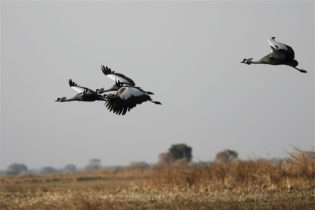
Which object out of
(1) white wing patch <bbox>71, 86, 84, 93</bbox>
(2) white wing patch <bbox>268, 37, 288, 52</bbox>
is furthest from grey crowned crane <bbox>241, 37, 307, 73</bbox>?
(1) white wing patch <bbox>71, 86, 84, 93</bbox>

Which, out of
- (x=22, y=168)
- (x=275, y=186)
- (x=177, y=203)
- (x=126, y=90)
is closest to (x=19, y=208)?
(x=177, y=203)

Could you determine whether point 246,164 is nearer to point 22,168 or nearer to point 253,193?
point 253,193

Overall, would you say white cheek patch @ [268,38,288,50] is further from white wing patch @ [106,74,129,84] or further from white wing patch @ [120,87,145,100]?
white wing patch @ [106,74,129,84]

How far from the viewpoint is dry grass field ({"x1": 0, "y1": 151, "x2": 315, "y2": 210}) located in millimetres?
19875

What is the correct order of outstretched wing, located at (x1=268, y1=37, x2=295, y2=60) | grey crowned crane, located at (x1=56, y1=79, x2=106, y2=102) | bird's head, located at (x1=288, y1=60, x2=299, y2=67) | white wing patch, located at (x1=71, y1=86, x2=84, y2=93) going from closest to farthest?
bird's head, located at (x1=288, y1=60, x2=299, y2=67), outstretched wing, located at (x1=268, y1=37, x2=295, y2=60), grey crowned crane, located at (x1=56, y1=79, x2=106, y2=102), white wing patch, located at (x1=71, y1=86, x2=84, y2=93)

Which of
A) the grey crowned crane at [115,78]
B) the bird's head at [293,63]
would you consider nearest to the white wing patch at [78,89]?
the grey crowned crane at [115,78]

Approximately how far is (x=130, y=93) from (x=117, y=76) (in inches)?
79.4

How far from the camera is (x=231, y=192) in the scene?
22.9 metres

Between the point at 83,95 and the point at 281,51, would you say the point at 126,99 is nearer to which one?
the point at 83,95

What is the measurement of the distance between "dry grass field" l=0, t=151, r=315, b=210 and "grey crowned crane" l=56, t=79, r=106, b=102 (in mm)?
2702

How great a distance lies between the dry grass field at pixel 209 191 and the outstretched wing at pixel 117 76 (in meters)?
3.32

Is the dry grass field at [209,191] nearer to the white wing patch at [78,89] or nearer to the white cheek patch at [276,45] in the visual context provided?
the white wing patch at [78,89]

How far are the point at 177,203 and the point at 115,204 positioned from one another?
→ 173 centimetres

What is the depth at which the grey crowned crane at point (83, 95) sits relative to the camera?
1816cm
